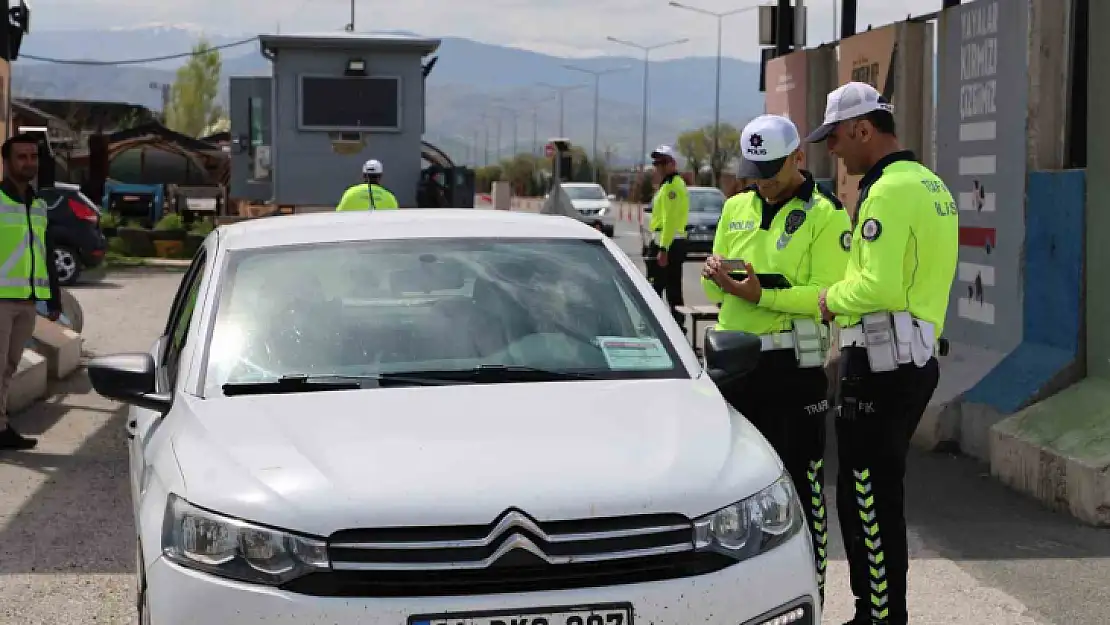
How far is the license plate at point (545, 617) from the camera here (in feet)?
11.4

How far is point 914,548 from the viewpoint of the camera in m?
6.71

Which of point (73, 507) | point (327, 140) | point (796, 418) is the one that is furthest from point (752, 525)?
point (327, 140)

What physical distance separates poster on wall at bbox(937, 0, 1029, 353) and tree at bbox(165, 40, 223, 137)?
86.8m

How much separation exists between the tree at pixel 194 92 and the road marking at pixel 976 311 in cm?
8711

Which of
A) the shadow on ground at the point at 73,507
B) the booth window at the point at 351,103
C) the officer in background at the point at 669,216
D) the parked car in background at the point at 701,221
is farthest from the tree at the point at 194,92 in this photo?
the shadow on ground at the point at 73,507

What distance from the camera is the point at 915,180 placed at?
482 centimetres

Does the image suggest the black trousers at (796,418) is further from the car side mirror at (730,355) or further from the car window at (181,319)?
the car window at (181,319)

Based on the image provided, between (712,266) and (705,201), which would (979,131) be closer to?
(712,266)

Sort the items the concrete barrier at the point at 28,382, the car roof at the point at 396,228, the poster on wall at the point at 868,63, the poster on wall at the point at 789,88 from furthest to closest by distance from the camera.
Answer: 1. the poster on wall at the point at 789,88
2. the poster on wall at the point at 868,63
3. the concrete barrier at the point at 28,382
4. the car roof at the point at 396,228

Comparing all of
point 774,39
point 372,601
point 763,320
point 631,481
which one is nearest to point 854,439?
point 763,320

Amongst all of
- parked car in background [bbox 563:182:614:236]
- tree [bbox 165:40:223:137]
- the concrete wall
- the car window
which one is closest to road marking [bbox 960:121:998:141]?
the car window

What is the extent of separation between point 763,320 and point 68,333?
28.7 feet

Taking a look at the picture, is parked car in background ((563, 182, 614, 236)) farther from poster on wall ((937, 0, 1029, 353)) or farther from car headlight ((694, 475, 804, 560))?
car headlight ((694, 475, 804, 560))

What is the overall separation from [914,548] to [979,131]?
3832 millimetres
